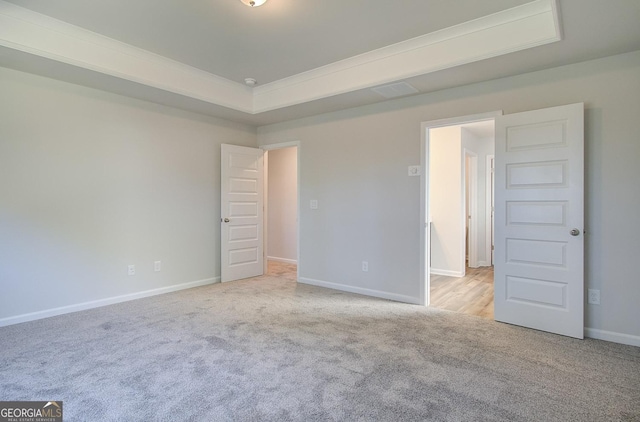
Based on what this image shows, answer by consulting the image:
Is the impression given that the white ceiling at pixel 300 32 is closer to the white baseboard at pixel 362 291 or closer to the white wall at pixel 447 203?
the white wall at pixel 447 203

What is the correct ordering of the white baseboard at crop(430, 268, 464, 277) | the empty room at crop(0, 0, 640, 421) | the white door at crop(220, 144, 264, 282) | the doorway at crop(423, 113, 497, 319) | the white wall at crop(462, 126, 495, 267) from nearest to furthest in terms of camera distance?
the empty room at crop(0, 0, 640, 421)
the white door at crop(220, 144, 264, 282)
the doorway at crop(423, 113, 497, 319)
the white baseboard at crop(430, 268, 464, 277)
the white wall at crop(462, 126, 495, 267)

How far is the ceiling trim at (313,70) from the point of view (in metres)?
2.71

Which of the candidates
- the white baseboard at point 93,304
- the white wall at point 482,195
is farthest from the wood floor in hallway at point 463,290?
the white baseboard at point 93,304

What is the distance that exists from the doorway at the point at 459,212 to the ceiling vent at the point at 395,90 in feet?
4.29

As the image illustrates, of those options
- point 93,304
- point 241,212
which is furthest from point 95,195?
point 241,212

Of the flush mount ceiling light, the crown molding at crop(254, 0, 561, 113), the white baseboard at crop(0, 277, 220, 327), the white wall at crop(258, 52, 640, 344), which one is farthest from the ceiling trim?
the white baseboard at crop(0, 277, 220, 327)

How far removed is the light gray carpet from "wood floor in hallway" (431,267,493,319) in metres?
0.37

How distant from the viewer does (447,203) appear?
19.1 ft

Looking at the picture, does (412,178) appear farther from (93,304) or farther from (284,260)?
(93,304)

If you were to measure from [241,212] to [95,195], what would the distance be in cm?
198

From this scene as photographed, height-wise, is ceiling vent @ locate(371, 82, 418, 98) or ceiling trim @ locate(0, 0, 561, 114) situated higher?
ceiling trim @ locate(0, 0, 561, 114)

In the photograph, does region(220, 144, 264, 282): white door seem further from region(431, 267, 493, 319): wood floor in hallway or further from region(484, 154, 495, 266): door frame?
region(484, 154, 495, 266): door frame

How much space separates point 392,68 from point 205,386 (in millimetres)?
3325

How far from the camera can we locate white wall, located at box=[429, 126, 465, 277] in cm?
566
